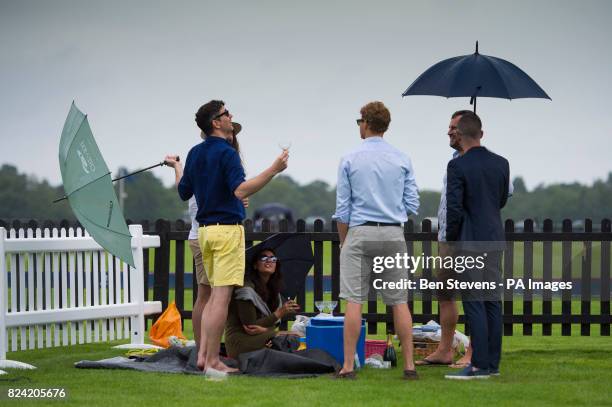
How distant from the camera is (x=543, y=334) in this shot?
13.4 meters

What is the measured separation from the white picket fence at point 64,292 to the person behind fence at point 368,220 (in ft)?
10.6

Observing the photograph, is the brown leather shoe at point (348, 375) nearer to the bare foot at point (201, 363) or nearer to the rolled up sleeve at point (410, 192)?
the bare foot at point (201, 363)

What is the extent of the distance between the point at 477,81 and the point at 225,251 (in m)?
3.17

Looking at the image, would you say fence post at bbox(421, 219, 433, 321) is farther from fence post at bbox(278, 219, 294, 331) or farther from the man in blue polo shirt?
the man in blue polo shirt

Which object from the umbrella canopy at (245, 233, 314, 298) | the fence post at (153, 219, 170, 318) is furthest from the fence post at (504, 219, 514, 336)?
the fence post at (153, 219, 170, 318)

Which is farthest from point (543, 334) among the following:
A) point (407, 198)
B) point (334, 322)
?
point (407, 198)

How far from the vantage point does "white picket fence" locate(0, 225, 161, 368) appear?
33.8 feet

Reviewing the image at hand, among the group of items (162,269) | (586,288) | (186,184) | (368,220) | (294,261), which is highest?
A: (186,184)

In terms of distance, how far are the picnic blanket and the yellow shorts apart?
806 millimetres

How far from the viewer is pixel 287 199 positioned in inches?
6117

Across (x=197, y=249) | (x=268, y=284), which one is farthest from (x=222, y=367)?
(x=197, y=249)

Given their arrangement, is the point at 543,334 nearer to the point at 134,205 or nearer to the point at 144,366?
the point at 144,366

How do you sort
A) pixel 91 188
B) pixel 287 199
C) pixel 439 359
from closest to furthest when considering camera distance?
pixel 91 188, pixel 439 359, pixel 287 199

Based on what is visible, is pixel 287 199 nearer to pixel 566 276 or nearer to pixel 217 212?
pixel 566 276
